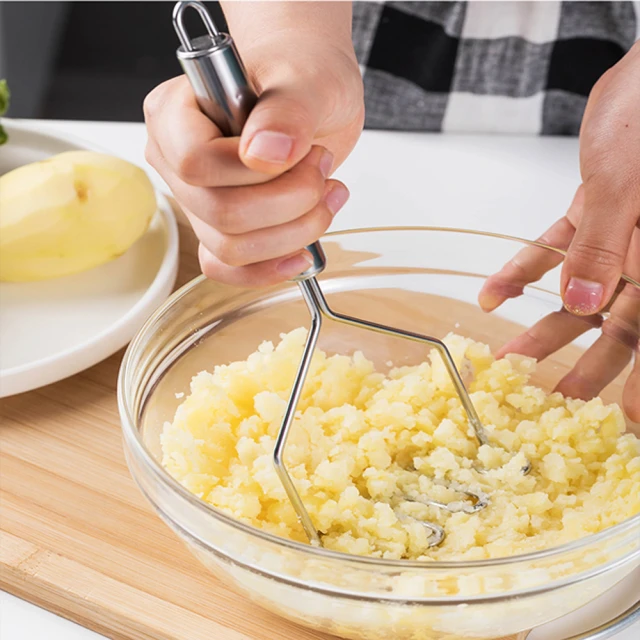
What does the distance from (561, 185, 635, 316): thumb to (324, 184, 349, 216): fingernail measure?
23 centimetres

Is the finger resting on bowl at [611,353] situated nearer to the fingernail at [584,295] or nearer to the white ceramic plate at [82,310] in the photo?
the fingernail at [584,295]

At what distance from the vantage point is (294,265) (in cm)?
61

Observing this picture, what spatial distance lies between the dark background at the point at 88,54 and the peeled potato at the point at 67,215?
1.20 m

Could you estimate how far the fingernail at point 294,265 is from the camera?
24.0 inches

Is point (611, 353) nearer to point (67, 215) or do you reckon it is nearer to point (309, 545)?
point (309, 545)

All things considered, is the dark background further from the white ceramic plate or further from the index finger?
the index finger

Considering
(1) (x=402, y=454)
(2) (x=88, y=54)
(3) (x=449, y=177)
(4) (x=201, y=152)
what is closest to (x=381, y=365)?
(1) (x=402, y=454)

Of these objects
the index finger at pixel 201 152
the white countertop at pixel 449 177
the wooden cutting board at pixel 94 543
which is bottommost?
the white countertop at pixel 449 177

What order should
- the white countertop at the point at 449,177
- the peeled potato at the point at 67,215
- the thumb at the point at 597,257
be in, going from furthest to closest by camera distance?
1. the white countertop at the point at 449,177
2. the peeled potato at the point at 67,215
3. the thumb at the point at 597,257

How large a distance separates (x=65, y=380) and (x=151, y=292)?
0.45ft

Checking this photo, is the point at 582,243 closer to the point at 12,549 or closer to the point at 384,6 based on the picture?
the point at 12,549

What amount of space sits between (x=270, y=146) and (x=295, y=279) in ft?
0.41

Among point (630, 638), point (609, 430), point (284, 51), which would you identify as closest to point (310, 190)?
point (284, 51)

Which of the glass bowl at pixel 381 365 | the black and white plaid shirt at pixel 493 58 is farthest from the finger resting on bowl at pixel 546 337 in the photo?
the black and white plaid shirt at pixel 493 58
